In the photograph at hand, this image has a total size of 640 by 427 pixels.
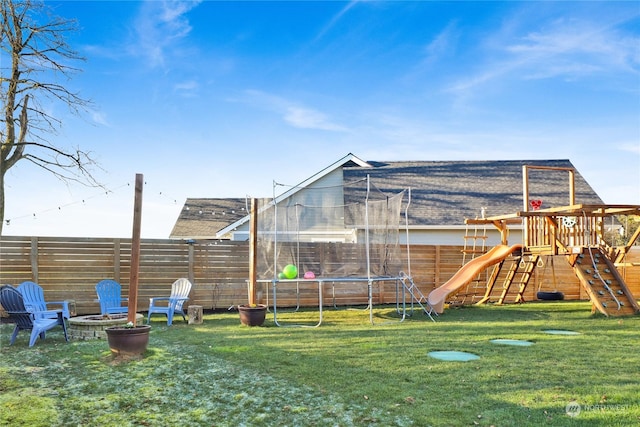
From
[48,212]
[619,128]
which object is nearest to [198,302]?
[48,212]

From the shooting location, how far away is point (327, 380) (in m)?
4.34

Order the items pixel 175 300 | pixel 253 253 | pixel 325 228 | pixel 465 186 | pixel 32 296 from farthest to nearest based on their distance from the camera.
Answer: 1. pixel 465 186
2. pixel 325 228
3. pixel 175 300
4. pixel 253 253
5. pixel 32 296

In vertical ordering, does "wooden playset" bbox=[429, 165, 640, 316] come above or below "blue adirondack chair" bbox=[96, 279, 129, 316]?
above

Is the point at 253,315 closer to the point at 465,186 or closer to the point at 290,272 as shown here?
the point at 290,272

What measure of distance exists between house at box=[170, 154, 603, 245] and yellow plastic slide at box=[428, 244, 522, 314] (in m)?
3.02

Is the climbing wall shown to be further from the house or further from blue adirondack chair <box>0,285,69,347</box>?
blue adirondack chair <box>0,285,69,347</box>

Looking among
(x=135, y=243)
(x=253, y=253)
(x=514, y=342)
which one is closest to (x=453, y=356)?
(x=514, y=342)

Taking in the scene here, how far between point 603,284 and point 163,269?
342 inches

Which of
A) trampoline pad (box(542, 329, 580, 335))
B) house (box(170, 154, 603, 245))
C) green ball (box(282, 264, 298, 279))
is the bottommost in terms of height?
trampoline pad (box(542, 329, 580, 335))

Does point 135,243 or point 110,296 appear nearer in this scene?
point 135,243

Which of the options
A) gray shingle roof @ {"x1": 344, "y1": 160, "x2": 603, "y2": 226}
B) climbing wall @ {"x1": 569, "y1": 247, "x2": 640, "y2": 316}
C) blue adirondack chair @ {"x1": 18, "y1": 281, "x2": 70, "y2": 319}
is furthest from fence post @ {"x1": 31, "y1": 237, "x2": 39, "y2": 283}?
climbing wall @ {"x1": 569, "y1": 247, "x2": 640, "y2": 316}

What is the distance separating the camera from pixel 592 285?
927cm

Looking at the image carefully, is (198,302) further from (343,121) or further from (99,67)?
(343,121)

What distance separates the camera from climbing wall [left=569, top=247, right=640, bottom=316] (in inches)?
355
